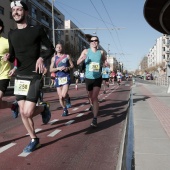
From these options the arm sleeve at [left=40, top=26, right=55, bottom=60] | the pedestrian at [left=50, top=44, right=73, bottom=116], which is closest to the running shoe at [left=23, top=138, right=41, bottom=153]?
the arm sleeve at [left=40, top=26, right=55, bottom=60]

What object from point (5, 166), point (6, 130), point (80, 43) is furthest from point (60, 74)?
point (80, 43)

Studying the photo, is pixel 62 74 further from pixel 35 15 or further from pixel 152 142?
pixel 35 15

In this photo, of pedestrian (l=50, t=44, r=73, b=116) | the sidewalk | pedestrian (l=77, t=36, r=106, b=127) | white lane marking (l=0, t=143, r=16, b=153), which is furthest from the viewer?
pedestrian (l=50, t=44, r=73, b=116)

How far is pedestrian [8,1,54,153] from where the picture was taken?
4559mm

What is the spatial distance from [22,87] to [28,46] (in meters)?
0.61

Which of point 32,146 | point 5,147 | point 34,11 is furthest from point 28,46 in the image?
point 34,11

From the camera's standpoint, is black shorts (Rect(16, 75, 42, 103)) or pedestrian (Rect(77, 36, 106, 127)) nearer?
black shorts (Rect(16, 75, 42, 103))

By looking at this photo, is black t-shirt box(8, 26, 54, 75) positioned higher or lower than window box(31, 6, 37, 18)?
lower


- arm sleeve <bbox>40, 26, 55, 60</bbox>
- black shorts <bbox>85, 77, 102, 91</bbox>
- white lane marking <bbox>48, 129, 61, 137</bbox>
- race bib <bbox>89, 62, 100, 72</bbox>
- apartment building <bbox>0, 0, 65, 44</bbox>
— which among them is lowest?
white lane marking <bbox>48, 129, 61, 137</bbox>

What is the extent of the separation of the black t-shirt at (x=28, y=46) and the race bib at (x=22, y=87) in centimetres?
13

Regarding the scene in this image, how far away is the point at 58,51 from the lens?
8.38 m

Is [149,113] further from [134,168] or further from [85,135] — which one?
[134,168]

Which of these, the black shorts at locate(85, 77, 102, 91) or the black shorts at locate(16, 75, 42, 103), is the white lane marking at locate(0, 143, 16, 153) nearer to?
the black shorts at locate(16, 75, 42, 103)

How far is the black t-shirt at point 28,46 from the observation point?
4574mm
